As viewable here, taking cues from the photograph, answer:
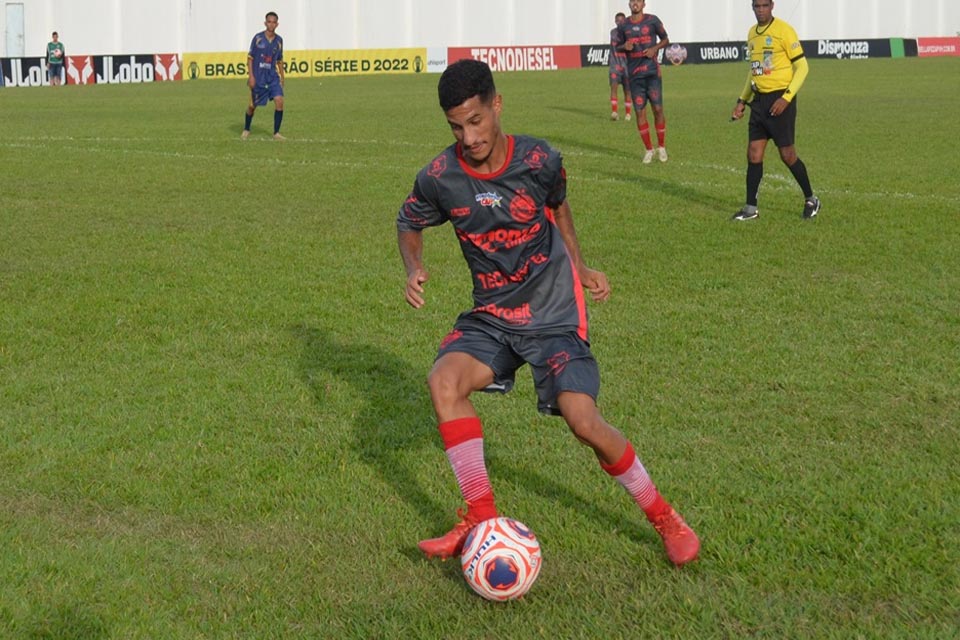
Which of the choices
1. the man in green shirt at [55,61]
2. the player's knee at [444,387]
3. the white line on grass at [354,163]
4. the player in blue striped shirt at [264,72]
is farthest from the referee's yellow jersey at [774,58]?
the man in green shirt at [55,61]

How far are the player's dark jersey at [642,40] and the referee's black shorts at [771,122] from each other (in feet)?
15.5

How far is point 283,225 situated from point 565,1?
44.6 metres

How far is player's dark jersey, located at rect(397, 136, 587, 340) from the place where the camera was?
4512 millimetres

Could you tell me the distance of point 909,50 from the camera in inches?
2127

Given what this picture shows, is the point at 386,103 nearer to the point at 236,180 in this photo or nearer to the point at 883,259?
the point at 236,180

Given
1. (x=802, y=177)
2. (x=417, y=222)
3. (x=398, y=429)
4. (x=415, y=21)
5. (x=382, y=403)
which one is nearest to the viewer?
(x=417, y=222)

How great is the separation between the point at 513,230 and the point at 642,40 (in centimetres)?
1294

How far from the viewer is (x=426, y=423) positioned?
597 centimetres

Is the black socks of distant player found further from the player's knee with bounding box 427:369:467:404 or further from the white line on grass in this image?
the player's knee with bounding box 427:369:467:404

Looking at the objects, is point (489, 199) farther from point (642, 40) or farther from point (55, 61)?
point (55, 61)

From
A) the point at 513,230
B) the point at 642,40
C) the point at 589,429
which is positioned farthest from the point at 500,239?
the point at 642,40

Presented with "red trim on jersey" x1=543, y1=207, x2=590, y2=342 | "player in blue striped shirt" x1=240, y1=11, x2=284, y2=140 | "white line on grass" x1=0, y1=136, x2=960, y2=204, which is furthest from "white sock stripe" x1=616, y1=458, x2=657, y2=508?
"player in blue striped shirt" x1=240, y1=11, x2=284, y2=140

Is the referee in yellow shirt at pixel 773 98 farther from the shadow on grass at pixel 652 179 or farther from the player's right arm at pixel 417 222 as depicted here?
the player's right arm at pixel 417 222

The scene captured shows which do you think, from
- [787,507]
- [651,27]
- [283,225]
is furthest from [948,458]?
[651,27]
